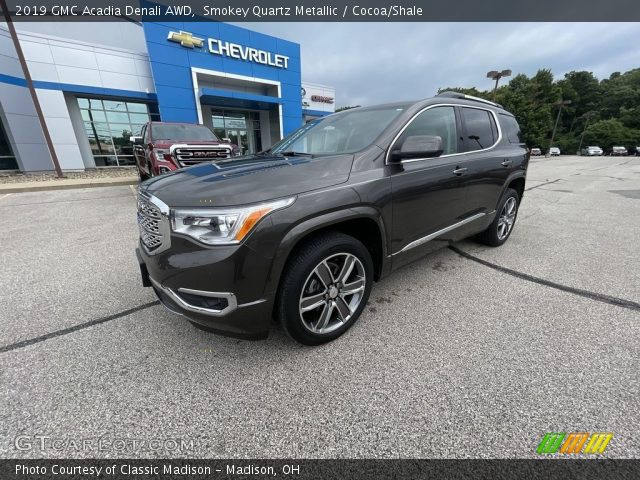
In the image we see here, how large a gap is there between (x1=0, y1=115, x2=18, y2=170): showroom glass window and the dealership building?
3 cm

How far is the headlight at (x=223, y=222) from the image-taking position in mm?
1644

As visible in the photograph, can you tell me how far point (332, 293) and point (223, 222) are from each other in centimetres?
94

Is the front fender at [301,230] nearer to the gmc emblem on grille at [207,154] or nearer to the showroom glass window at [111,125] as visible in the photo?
the gmc emblem on grille at [207,154]

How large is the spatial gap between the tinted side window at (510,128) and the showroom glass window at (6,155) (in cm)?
1895

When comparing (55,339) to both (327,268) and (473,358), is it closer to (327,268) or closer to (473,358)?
(327,268)

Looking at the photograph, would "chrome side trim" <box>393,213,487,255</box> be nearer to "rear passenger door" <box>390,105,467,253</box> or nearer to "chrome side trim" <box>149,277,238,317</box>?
"rear passenger door" <box>390,105,467,253</box>

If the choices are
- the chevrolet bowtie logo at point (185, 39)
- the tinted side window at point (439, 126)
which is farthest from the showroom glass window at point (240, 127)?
the tinted side window at point (439, 126)

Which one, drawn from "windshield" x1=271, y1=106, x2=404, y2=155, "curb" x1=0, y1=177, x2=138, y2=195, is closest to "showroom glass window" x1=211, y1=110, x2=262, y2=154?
"curb" x1=0, y1=177, x2=138, y2=195

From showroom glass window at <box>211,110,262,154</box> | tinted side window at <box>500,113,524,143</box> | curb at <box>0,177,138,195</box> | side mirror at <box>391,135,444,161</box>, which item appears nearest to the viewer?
side mirror at <box>391,135,444,161</box>

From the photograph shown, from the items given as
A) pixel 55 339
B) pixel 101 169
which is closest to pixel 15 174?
pixel 101 169

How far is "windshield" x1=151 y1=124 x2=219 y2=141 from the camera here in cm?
713

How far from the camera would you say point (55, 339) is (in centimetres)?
228

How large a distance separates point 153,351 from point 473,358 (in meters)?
2.30

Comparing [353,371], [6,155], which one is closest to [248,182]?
[353,371]
